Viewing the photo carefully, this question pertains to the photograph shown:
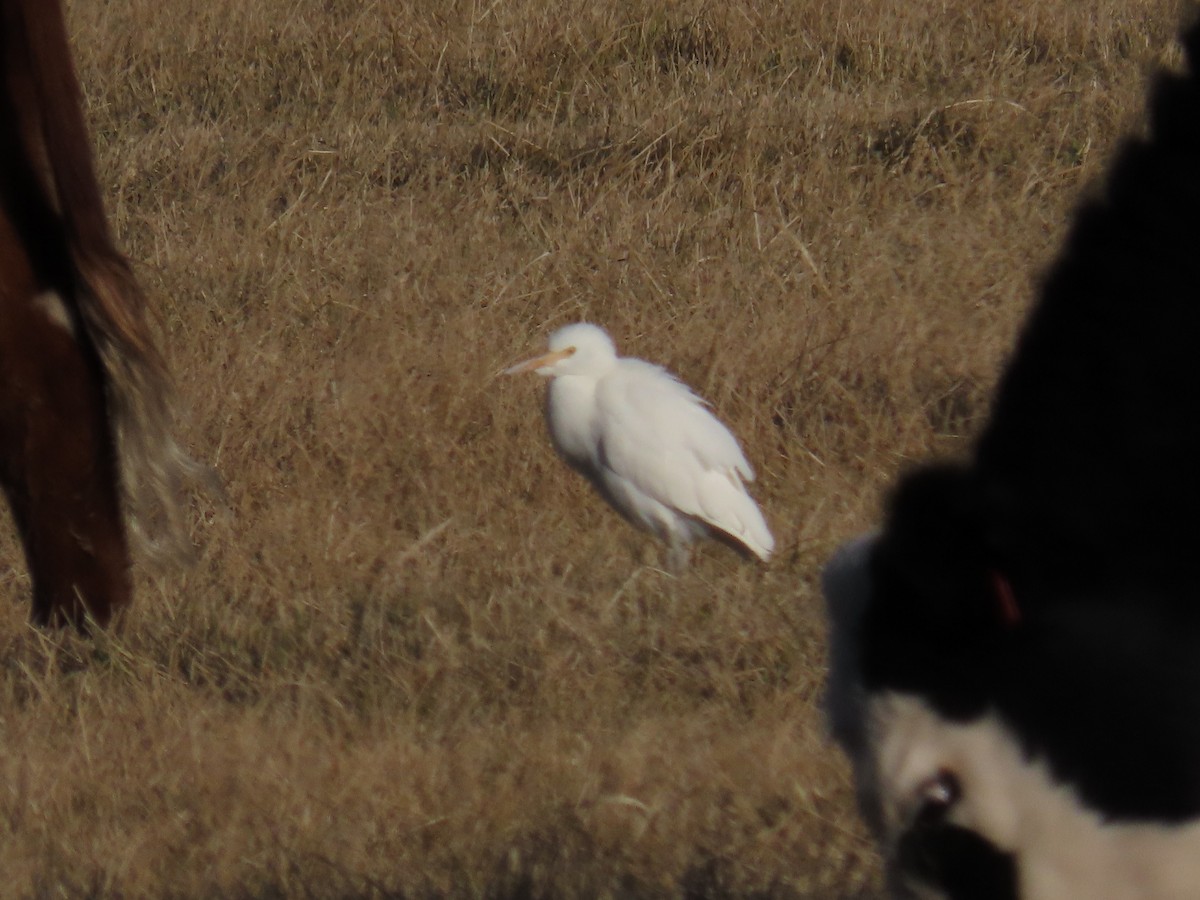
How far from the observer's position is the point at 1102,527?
3.56ft

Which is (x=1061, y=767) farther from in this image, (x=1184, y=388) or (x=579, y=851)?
(x=579, y=851)

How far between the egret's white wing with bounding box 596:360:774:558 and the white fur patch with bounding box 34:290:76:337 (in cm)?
154

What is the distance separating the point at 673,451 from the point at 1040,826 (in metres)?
3.39

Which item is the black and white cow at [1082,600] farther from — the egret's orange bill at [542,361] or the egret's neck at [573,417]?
the egret's orange bill at [542,361]

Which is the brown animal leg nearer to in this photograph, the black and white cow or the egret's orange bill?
the egret's orange bill

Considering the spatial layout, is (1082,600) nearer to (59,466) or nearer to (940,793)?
(940,793)

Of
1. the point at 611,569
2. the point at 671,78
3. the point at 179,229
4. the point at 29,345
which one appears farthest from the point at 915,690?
the point at 671,78

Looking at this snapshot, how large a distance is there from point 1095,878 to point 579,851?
4.86ft

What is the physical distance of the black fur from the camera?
1.07 metres

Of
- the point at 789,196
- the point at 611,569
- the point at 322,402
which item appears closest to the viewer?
the point at 611,569

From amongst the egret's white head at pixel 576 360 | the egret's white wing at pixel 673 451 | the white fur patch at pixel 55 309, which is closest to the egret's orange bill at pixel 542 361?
the egret's white head at pixel 576 360

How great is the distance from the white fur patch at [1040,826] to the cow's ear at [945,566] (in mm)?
59

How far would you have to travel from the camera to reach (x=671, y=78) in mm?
7223

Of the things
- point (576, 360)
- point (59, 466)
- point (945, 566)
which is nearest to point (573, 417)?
point (576, 360)
